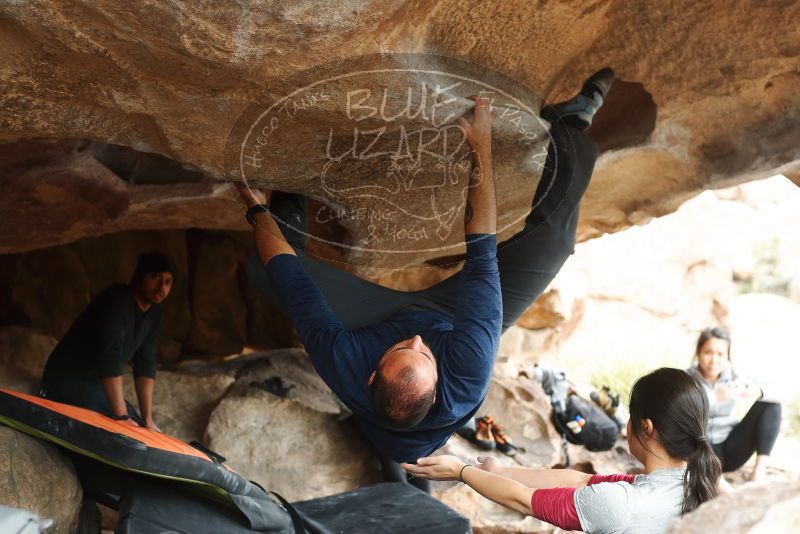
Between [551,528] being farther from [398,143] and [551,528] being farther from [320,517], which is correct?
[398,143]

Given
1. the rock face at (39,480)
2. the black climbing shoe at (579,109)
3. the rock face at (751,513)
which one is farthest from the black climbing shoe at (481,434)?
the rock face at (751,513)

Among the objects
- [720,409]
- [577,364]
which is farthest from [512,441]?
[577,364]

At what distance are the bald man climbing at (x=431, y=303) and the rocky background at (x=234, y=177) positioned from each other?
0.32m

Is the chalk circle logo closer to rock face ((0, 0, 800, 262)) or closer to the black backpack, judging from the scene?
rock face ((0, 0, 800, 262))

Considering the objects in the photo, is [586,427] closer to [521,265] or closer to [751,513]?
[521,265]

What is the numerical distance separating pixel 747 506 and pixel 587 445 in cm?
388

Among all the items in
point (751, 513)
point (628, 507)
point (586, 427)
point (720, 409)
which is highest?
point (751, 513)

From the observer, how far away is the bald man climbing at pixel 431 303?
226 centimetres

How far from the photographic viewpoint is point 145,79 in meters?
2.38

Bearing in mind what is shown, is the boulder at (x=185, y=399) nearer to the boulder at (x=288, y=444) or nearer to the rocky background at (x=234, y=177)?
the rocky background at (x=234, y=177)

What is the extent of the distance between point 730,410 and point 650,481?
261cm

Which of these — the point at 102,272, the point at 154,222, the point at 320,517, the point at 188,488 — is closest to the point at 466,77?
the point at 188,488

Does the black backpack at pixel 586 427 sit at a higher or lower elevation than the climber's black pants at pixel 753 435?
lower

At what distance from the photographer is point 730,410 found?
4352 mm
